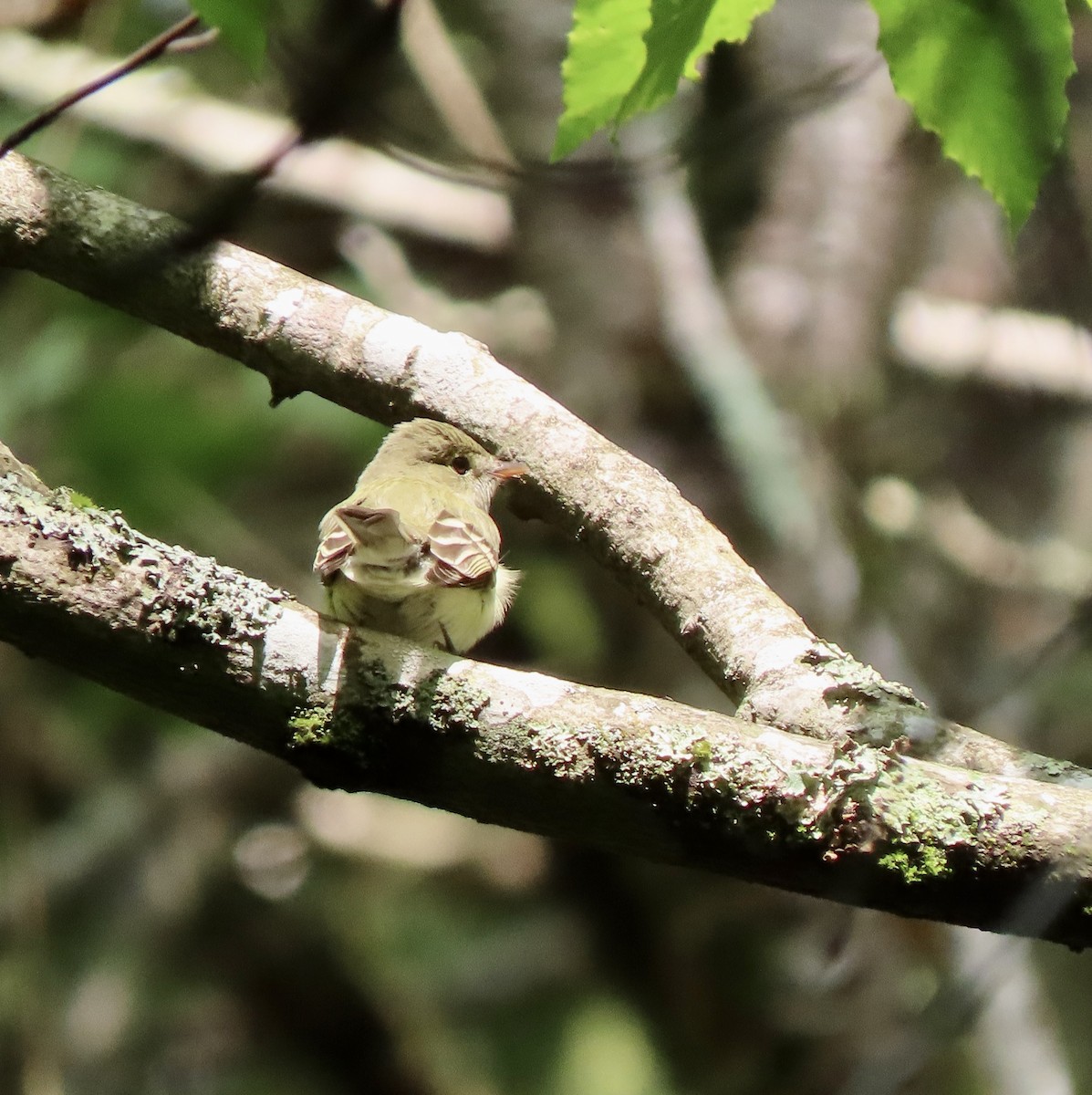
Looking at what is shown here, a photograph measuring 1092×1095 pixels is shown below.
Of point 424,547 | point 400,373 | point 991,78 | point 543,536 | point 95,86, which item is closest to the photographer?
point 95,86

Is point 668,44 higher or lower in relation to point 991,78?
lower

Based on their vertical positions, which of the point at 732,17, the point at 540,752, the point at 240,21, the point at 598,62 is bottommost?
the point at 540,752

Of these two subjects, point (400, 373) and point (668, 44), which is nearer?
point (668, 44)

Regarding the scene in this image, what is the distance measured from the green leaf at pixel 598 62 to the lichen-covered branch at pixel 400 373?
2.41 ft

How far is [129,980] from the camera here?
6453 millimetres

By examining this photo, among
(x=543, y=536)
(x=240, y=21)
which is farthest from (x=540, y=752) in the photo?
(x=543, y=536)

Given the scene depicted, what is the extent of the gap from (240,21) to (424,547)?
1.51 m

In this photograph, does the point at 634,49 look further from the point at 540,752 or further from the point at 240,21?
the point at 540,752

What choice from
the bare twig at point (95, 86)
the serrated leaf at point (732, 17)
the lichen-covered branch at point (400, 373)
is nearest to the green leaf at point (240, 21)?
the bare twig at point (95, 86)

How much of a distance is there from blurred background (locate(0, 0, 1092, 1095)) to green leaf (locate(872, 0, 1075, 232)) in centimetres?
344

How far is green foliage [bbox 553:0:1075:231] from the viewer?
69.3 inches

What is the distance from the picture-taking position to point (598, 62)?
6.36ft

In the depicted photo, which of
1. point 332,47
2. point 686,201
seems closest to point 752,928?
point 686,201

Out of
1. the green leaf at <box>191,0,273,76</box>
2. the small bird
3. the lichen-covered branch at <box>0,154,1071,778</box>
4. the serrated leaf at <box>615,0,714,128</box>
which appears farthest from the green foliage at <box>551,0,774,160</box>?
the small bird
